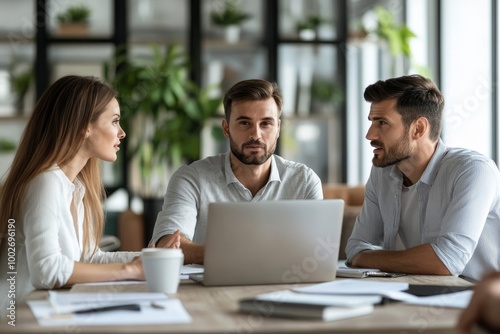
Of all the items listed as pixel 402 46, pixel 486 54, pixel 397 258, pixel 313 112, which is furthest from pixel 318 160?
pixel 397 258

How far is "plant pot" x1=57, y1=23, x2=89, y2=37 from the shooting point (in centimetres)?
607

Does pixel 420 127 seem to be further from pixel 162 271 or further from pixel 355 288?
pixel 162 271

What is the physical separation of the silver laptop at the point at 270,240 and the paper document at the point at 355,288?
5.1 inches

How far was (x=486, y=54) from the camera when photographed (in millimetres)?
5344

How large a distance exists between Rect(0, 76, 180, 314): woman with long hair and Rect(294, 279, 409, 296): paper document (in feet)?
1.69

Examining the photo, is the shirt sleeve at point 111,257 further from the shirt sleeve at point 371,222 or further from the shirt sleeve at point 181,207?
the shirt sleeve at point 371,222

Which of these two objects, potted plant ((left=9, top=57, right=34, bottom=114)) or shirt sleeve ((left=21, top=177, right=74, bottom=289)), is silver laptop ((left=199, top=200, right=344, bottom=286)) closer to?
shirt sleeve ((left=21, top=177, right=74, bottom=289))

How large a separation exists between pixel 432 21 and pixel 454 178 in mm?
3784

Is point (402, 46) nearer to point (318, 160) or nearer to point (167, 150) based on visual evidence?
Answer: point (318, 160)

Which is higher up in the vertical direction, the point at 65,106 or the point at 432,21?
the point at 432,21

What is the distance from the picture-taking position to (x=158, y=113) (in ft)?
19.2

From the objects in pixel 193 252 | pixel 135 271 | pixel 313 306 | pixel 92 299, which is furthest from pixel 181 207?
pixel 313 306

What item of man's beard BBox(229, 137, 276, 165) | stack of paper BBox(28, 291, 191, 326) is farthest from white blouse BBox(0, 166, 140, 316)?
man's beard BBox(229, 137, 276, 165)

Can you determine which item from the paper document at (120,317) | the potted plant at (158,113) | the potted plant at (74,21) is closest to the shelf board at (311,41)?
the potted plant at (158,113)
